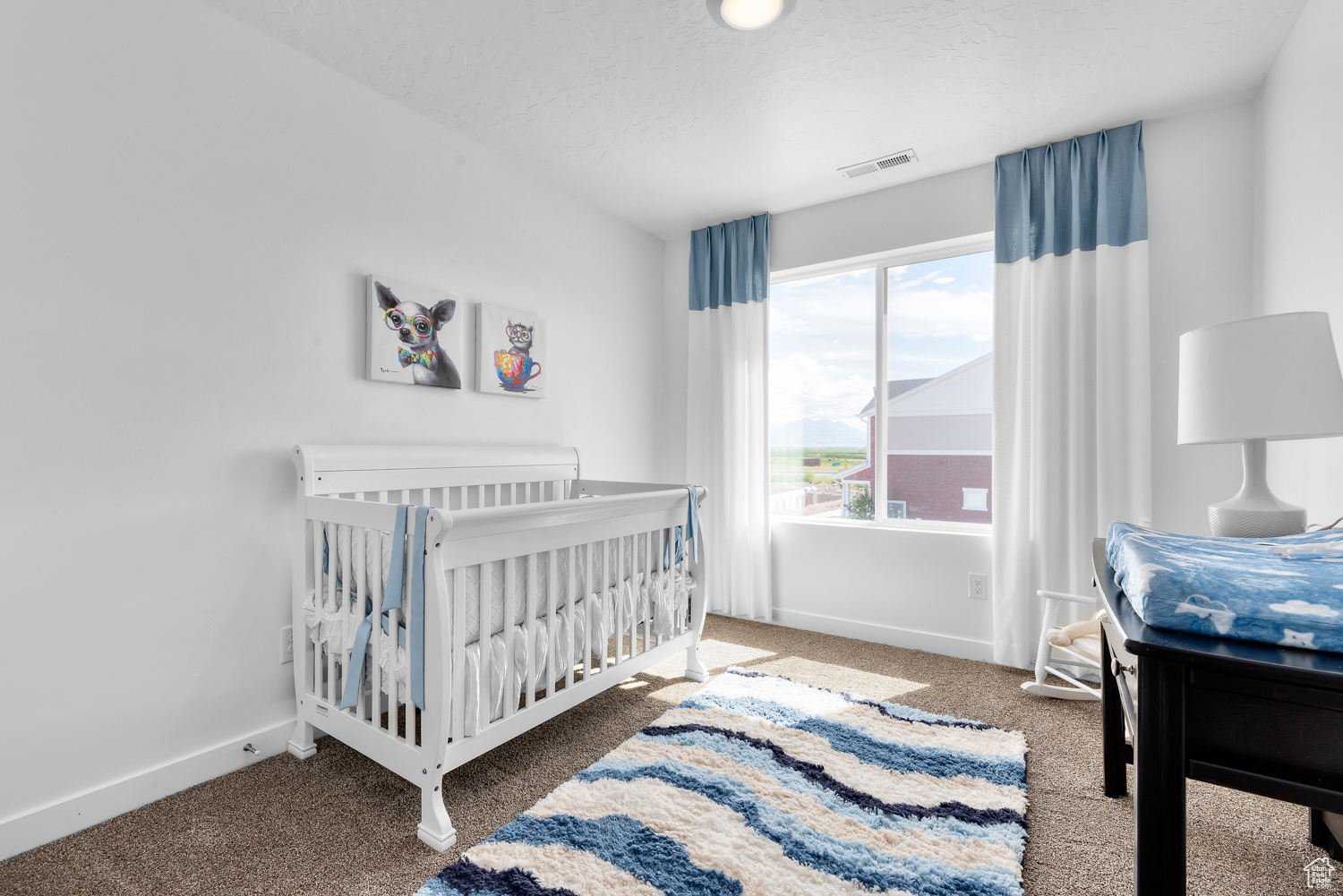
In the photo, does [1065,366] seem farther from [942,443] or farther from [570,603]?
[570,603]

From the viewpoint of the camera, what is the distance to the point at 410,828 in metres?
1.50

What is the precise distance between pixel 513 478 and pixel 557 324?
85 centimetres

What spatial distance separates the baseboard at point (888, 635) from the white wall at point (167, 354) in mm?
2101

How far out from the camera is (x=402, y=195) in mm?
2242

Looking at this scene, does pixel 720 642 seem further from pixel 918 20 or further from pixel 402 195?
pixel 918 20

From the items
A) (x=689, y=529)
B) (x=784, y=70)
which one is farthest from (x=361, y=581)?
(x=784, y=70)

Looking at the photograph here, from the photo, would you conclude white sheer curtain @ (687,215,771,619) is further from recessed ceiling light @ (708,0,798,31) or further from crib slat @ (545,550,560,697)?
A: crib slat @ (545,550,560,697)

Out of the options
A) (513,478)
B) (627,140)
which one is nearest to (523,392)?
(513,478)

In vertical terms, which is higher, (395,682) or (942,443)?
(942,443)

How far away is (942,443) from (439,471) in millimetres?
2314

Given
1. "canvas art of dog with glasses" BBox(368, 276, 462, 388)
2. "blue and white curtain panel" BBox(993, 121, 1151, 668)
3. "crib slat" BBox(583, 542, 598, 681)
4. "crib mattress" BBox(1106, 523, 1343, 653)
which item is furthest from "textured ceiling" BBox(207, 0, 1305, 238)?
"crib mattress" BBox(1106, 523, 1343, 653)

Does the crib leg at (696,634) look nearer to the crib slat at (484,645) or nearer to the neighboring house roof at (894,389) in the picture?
the crib slat at (484,645)

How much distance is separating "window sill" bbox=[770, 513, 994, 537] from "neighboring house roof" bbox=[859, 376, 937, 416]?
0.58 meters

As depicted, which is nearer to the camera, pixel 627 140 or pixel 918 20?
pixel 918 20
